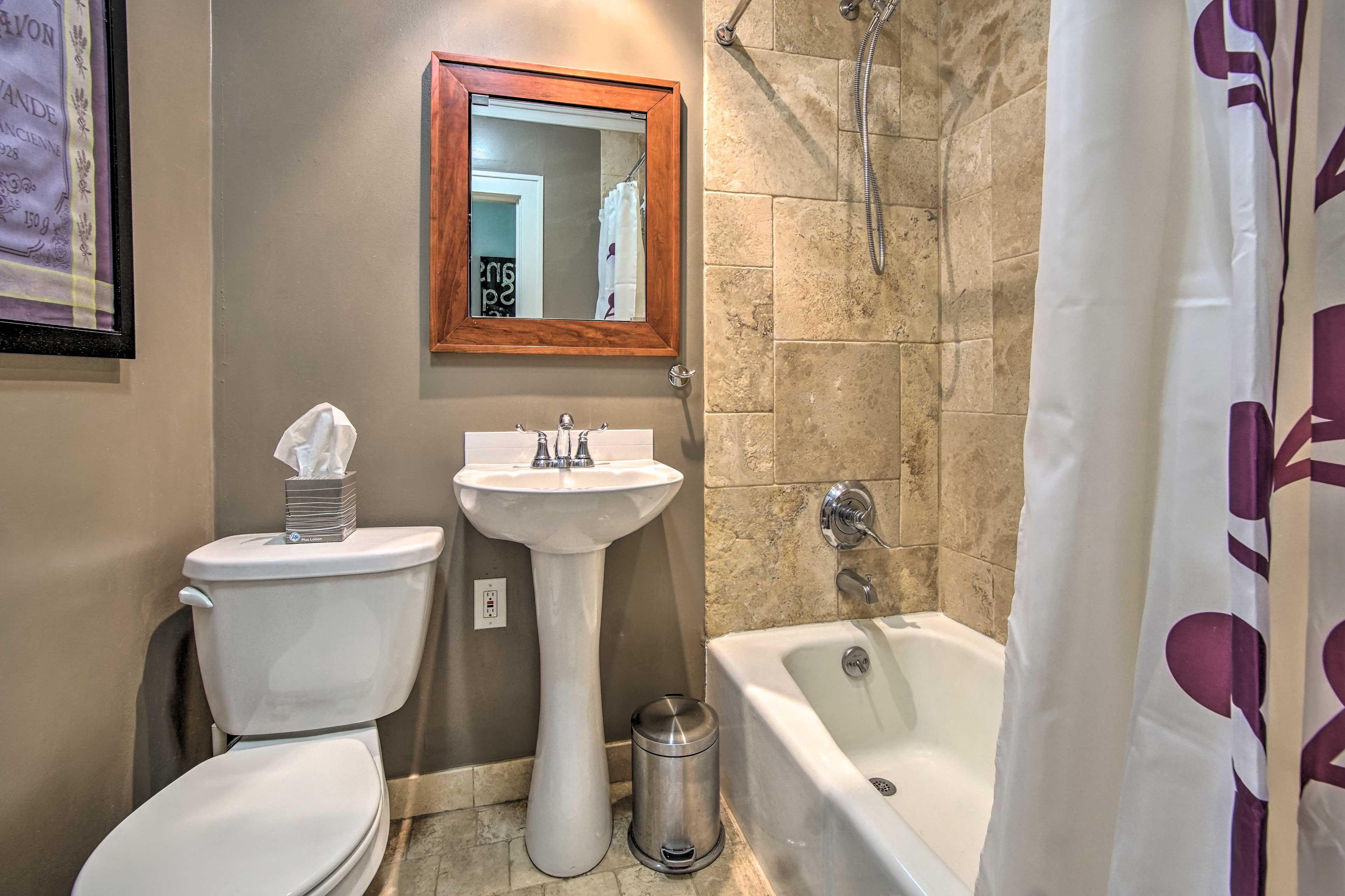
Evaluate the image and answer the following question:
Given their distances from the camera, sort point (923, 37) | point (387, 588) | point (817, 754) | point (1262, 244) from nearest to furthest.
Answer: point (1262, 244)
point (817, 754)
point (387, 588)
point (923, 37)

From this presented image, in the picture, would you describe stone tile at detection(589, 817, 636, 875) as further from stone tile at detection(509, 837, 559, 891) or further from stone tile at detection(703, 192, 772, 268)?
stone tile at detection(703, 192, 772, 268)

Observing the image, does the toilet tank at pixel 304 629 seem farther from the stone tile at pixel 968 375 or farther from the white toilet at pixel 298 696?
the stone tile at pixel 968 375

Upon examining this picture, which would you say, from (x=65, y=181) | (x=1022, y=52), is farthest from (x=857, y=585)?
(x=65, y=181)

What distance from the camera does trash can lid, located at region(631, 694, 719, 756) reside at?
4.74ft

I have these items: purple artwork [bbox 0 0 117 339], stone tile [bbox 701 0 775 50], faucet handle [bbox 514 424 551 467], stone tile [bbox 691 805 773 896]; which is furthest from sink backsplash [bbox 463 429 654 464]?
stone tile [bbox 701 0 775 50]

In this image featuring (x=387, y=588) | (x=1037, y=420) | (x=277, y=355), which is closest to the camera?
(x=1037, y=420)

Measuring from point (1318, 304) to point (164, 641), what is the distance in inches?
72.9

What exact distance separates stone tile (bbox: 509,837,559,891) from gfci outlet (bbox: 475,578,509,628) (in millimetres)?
529

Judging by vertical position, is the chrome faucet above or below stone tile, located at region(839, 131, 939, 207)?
below

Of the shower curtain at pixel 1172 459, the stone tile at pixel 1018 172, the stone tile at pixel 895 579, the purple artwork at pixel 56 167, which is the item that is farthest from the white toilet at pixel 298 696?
the stone tile at pixel 1018 172

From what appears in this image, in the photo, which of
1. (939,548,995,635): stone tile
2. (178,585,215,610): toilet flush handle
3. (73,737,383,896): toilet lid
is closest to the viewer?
(73,737,383,896): toilet lid

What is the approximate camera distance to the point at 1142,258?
1.71 feet

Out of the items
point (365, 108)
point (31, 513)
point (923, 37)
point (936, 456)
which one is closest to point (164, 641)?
point (31, 513)

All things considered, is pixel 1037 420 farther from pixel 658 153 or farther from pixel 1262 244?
pixel 658 153
